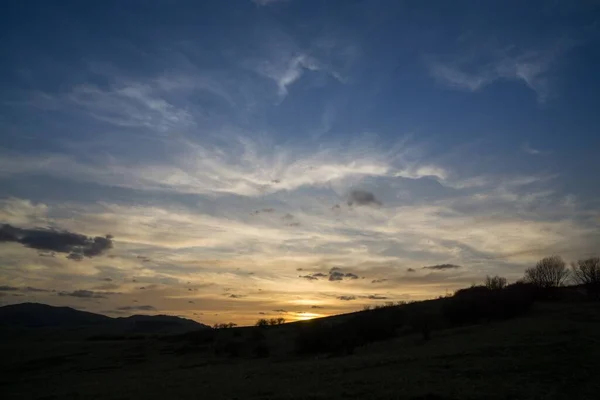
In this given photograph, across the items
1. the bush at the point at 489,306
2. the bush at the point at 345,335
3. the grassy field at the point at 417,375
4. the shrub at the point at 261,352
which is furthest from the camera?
the bush at the point at 489,306

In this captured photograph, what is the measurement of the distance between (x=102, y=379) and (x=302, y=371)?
66.8 feet

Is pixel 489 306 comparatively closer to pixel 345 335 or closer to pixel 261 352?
pixel 345 335

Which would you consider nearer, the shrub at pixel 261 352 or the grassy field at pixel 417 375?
the grassy field at pixel 417 375

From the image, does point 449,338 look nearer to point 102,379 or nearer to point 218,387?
point 218,387

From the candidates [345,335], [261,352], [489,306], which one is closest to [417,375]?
[345,335]

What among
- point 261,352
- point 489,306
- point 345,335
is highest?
point 489,306

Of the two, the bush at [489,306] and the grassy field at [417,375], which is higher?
the bush at [489,306]

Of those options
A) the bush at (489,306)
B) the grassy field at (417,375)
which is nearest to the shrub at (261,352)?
the grassy field at (417,375)

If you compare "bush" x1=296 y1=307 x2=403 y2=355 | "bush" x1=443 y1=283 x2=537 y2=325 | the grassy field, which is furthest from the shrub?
"bush" x1=443 y1=283 x2=537 y2=325

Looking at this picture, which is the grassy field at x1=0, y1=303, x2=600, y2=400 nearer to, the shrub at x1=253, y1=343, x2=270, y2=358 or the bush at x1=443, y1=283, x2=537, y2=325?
the shrub at x1=253, y1=343, x2=270, y2=358

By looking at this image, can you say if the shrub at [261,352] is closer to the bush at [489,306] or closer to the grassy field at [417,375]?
the grassy field at [417,375]

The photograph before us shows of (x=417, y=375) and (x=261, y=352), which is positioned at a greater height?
(x=417, y=375)

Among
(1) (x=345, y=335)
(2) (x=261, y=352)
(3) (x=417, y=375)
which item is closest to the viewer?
(3) (x=417, y=375)

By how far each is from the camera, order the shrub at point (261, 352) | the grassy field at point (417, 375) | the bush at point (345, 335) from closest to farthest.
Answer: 1. the grassy field at point (417, 375)
2. the bush at point (345, 335)
3. the shrub at point (261, 352)
